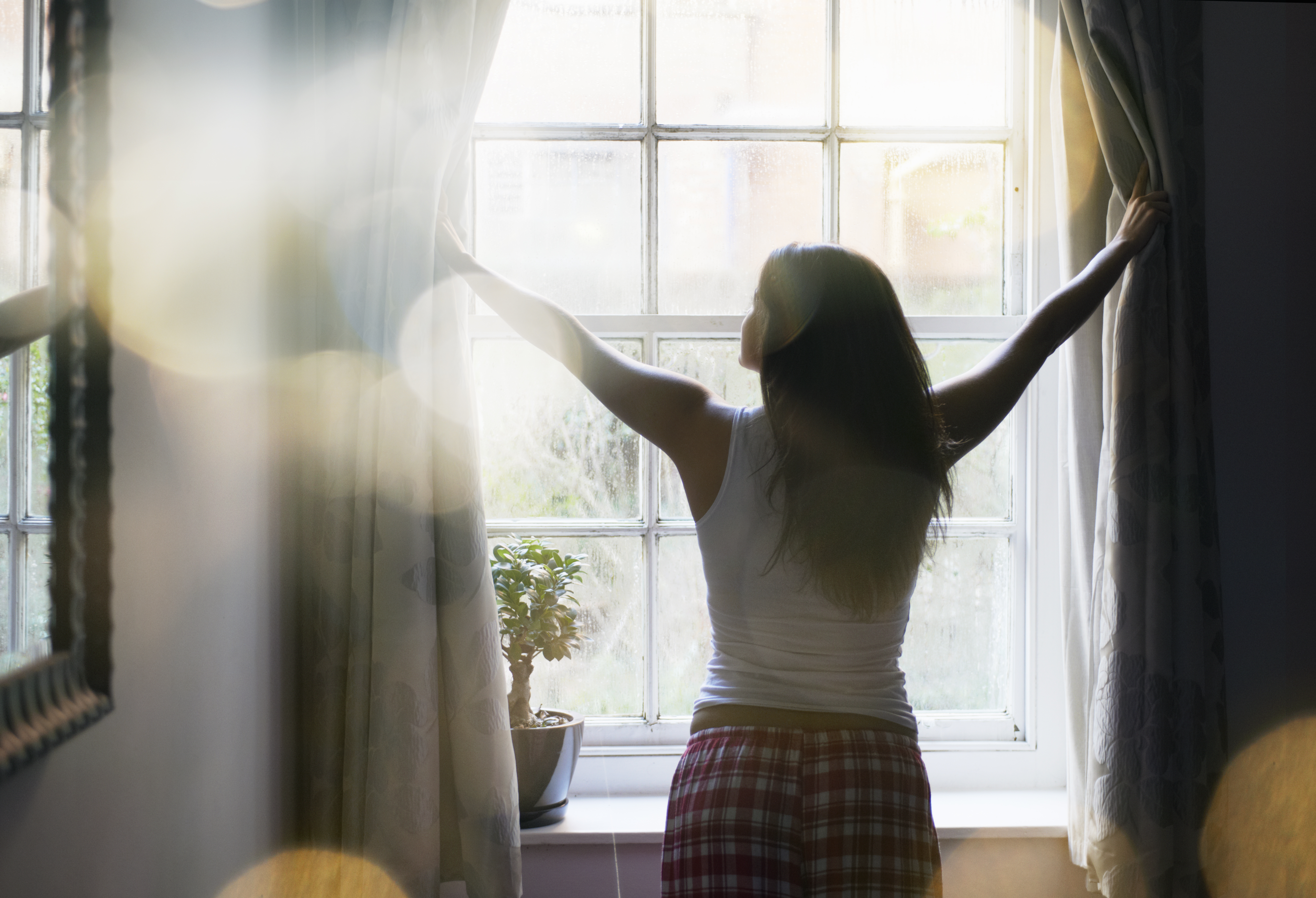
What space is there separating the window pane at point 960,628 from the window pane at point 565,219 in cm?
87

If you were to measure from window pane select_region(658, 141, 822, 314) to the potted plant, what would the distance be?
2.02 feet

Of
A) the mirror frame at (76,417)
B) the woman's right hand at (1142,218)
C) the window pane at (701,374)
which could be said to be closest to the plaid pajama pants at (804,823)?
the mirror frame at (76,417)

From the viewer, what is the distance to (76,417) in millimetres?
725

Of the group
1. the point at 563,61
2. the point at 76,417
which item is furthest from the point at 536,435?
the point at 76,417

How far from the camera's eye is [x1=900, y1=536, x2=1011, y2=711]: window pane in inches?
73.5

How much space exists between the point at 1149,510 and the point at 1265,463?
0.41 m

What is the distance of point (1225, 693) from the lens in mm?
1606

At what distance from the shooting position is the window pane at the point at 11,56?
2.02ft

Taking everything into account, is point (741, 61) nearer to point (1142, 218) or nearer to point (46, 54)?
point (1142, 218)

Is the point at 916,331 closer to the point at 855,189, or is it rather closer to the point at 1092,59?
the point at 855,189

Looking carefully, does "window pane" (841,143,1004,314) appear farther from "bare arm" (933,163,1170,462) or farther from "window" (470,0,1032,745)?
"bare arm" (933,163,1170,462)

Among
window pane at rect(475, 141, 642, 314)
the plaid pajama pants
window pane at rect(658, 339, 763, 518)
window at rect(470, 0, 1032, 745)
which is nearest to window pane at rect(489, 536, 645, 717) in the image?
window at rect(470, 0, 1032, 745)

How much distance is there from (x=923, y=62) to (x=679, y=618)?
131 centimetres

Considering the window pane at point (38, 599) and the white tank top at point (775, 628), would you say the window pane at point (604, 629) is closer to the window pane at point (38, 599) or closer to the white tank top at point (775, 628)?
the white tank top at point (775, 628)
